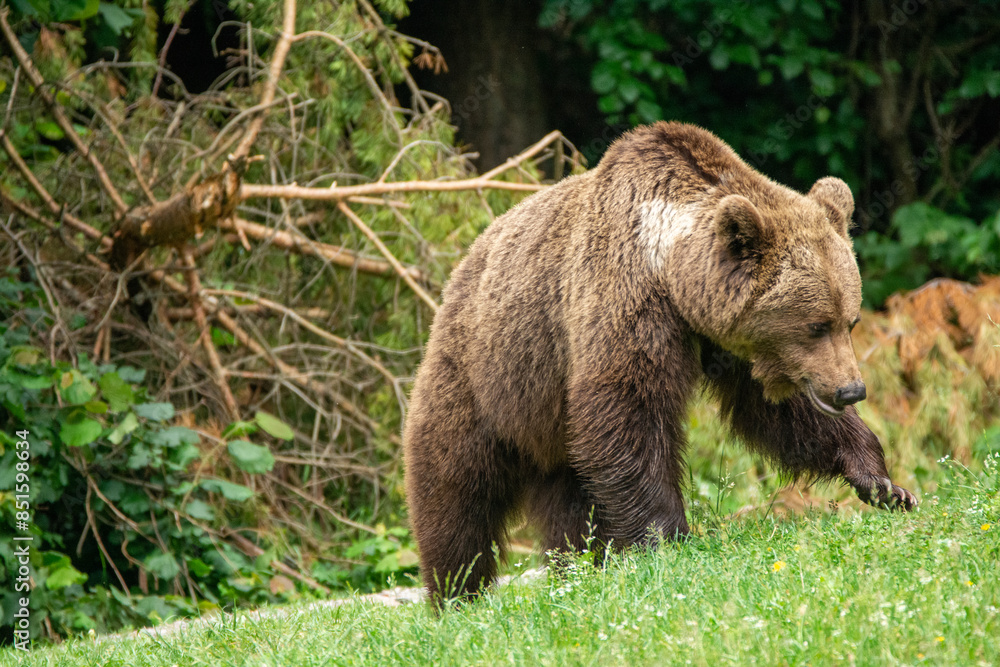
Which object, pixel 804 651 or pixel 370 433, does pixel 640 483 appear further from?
pixel 370 433

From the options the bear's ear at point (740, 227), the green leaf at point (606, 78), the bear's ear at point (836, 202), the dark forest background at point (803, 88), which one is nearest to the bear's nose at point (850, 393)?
the bear's ear at point (740, 227)

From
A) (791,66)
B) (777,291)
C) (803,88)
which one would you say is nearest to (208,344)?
(777,291)

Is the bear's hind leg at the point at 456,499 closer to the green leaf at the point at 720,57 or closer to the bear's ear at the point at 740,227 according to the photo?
the bear's ear at the point at 740,227

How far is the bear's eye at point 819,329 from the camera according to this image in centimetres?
405

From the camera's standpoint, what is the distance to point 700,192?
4.37 meters

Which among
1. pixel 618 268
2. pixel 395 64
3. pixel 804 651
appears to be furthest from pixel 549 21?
pixel 804 651

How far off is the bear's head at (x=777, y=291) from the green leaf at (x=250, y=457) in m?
3.71

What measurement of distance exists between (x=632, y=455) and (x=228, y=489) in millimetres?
3662

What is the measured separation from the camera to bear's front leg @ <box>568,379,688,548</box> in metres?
4.14

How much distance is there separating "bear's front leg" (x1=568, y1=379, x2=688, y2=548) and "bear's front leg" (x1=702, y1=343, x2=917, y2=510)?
546 mm

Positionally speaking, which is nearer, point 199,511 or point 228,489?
point 228,489

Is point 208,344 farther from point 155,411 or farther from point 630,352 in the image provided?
point 630,352

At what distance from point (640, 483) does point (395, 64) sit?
5165 millimetres

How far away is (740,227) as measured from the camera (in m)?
4.02
